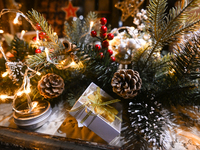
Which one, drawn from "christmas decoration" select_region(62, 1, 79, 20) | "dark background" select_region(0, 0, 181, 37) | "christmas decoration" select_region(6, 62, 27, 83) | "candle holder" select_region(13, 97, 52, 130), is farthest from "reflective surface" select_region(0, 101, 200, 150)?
"christmas decoration" select_region(62, 1, 79, 20)

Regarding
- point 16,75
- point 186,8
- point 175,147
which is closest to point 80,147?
point 175,147

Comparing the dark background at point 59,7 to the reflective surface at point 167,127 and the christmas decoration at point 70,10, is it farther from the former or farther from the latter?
the reflective surface at point 167,127

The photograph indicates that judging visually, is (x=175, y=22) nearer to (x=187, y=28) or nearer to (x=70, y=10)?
(x=187, y=28)

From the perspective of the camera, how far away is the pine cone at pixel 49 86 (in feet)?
1.65

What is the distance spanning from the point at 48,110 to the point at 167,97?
0.46 metres

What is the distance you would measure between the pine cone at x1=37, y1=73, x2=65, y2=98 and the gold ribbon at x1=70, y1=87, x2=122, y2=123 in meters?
0.13

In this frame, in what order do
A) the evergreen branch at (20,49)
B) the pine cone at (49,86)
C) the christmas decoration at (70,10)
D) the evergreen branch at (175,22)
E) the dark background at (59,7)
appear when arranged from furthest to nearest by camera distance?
the christmas decoration at (70,10), the dark background at (59,7), the evergreen branch at (20,49), the pine cone at (49,86), the evergreen branch at (175,22)

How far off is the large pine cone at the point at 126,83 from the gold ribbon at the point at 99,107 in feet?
0.16

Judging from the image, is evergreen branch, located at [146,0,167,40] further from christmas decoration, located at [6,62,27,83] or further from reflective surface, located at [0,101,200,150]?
christmas decoration, located at [6,62,27,83]

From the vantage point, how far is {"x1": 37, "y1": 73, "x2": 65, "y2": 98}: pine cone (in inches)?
19.8

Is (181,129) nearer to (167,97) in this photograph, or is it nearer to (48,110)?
(167,97)

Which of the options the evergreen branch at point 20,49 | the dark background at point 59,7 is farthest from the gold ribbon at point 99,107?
the dark background at point 59,7

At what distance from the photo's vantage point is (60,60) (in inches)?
23.1

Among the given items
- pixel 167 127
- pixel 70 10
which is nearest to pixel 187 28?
pixel 167 127
